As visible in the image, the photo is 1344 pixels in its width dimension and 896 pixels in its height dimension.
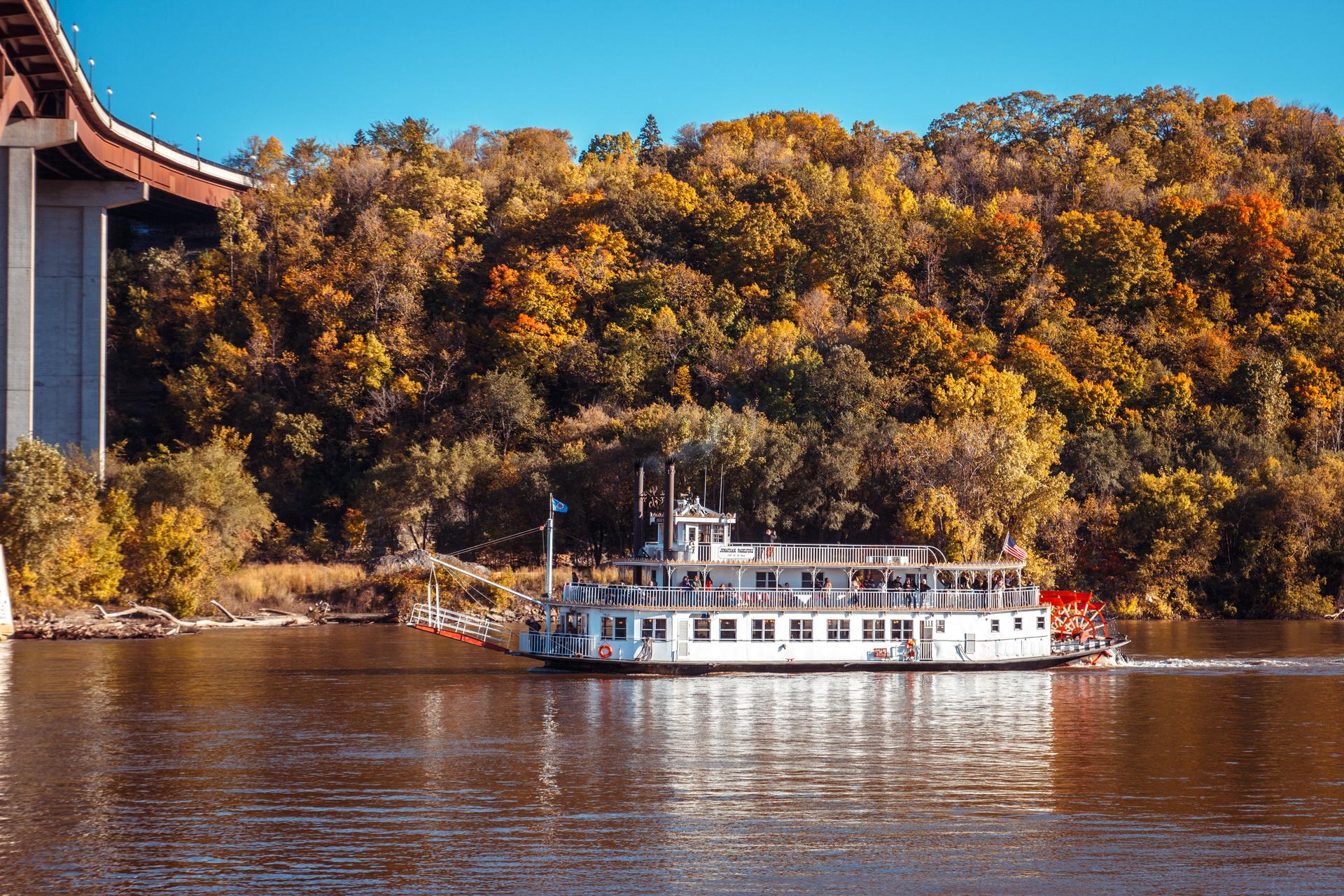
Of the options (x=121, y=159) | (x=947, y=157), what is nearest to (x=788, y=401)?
(x=121, y=159)

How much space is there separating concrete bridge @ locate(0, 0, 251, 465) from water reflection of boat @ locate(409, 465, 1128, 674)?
115 feet

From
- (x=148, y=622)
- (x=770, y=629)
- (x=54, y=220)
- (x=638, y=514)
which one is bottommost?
(x=148, y=622)

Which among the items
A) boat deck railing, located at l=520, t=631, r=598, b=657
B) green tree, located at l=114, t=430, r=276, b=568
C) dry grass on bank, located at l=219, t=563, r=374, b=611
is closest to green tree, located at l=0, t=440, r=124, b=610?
green tree, located at l=114, t=430, r=276, b=568

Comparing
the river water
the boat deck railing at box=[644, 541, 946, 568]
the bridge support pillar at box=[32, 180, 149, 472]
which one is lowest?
the river water

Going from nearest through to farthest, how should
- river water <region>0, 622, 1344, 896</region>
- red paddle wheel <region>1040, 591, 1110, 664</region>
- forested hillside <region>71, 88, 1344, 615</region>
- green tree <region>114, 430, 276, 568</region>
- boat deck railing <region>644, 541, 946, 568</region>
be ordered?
river water <region>0, 622, 1344, 896</region> < boat deck railing <region>644, 541, 946, 568</region> < red paddle wheel <region>1040, 591, 1110, 664</region> < green tree <region>114, 430, 276, 568</region> < forested hillside <region>71, 88, 1344, 615</region>

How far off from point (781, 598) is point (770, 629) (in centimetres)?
134

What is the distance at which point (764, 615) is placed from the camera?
183 ft

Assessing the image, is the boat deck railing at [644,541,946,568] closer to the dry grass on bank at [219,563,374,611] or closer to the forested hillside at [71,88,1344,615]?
the forested hillside at [71,88,1344,615]

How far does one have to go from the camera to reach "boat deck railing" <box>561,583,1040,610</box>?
55281 millimetres

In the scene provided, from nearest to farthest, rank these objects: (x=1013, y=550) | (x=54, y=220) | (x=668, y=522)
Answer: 1. (x=668, y=522)
2. (x=1013, y=550)
3. (x=54, y=220)

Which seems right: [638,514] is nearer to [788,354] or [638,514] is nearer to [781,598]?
[781,598]

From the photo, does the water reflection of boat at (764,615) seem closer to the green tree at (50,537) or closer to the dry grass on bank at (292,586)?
the green tree at (50,537)

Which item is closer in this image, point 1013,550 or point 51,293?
point 1013,550

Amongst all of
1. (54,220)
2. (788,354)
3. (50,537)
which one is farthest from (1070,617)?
(54,220)
